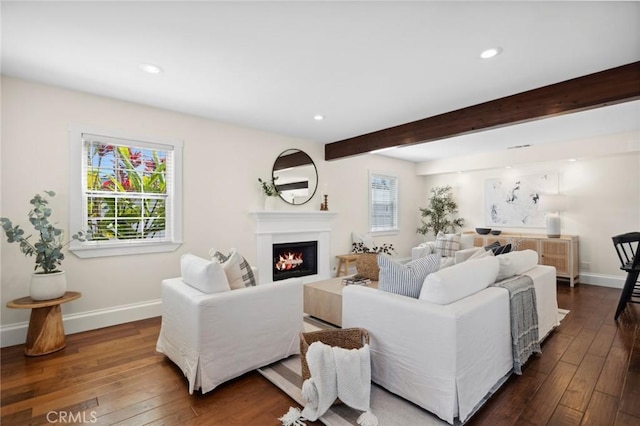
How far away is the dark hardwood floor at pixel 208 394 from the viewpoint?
70.8 inches

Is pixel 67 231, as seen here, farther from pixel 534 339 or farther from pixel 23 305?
pixel 534 339

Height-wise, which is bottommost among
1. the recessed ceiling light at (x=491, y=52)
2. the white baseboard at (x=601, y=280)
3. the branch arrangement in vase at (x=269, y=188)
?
the white baseboard at (x=601, y=280)

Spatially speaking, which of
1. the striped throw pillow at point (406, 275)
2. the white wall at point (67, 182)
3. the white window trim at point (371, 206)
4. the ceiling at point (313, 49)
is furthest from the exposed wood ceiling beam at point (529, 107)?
the striped throw pillow at point (406, 275)

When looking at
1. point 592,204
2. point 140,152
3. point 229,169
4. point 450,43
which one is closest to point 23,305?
point 140,152

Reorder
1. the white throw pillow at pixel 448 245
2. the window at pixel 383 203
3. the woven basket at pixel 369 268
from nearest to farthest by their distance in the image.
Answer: the woven basket at pixel 369 268 < the white throw pillow at pixel 448 245 < the window at pixel 383 203

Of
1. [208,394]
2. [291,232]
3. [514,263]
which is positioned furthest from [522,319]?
[291,232]

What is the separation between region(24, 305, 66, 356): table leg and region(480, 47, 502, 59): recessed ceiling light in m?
4.23

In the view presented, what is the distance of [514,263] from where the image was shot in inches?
107

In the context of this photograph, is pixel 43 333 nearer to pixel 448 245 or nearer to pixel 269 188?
pixel 269 188

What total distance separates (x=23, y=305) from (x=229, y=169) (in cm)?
248

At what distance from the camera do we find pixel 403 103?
3416 mm

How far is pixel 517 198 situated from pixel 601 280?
187 centimetres

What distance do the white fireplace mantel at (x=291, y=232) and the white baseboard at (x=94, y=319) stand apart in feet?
4.87

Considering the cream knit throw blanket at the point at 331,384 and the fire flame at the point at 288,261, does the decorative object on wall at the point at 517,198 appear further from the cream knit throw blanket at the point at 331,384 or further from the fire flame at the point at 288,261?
the cream knit throw blanket at the point at 331,384
